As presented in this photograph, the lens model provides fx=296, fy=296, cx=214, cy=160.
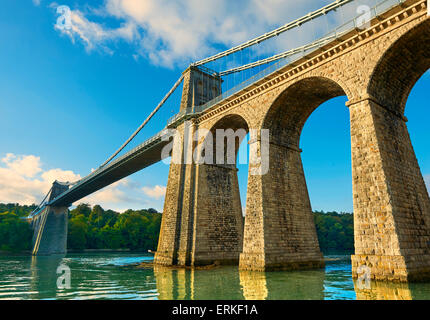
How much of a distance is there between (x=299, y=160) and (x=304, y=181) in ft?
4.72

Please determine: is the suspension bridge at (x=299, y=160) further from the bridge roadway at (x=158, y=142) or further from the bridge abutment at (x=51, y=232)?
the bridge abutment at (x=51, y=232)

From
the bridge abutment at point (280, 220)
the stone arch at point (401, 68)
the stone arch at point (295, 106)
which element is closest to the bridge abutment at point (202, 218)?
the bridge abutment at point (280, 220)

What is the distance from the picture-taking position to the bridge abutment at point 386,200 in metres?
10.4

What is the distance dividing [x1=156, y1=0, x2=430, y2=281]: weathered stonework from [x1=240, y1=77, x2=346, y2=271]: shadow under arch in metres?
0.06

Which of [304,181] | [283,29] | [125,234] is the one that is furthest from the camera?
[125,234]

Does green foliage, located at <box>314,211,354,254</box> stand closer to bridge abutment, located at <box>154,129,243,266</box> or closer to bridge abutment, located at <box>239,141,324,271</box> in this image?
bridge abutment, located at <box>154,129,243,266</box>

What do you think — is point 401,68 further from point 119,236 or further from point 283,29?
point 119,236

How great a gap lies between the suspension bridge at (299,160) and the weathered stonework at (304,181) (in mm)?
49

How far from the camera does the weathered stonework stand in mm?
11227

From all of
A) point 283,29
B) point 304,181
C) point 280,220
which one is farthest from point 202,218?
point 283,29

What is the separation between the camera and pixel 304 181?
19.2 metres

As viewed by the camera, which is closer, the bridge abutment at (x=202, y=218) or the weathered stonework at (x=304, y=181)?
the weathered stonework at (x=304, y=181)

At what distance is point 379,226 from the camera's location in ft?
36.1

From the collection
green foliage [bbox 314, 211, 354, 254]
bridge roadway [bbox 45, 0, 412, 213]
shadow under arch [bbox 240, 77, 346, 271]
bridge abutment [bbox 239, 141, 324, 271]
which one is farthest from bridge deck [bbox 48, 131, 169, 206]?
green foliage [bbox 314, 211, 354, 254]
